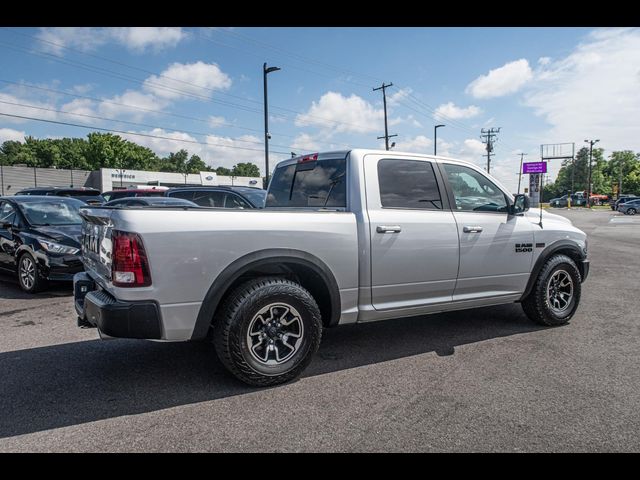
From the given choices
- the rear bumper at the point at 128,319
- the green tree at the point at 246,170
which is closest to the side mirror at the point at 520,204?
the rear bumper at the point at 128,319

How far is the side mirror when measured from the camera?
480cm

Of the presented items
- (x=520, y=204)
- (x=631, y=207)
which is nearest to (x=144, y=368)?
(x=520, y=204)

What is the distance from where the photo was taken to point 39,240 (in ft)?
22.8

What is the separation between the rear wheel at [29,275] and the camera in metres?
6.81

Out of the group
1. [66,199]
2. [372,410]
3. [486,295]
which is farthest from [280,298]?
[66,199]

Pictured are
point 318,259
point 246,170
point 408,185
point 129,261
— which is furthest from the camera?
point 246,170

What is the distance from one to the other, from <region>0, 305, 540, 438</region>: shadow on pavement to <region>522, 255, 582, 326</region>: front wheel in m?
0.23

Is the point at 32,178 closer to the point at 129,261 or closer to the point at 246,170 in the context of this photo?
the point at 129,261

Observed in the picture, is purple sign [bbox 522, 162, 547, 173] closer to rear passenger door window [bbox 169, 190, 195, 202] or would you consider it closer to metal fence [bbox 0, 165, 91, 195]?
rear passenger door window [bbox 169, 190, 195, 202]

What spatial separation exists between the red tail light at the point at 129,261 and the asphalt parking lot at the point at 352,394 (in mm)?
924

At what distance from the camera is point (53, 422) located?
2938mm

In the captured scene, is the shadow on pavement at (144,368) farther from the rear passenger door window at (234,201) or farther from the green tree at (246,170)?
the green tree at (246,170)

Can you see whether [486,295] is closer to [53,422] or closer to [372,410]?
[372,410]

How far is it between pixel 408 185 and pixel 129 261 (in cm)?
259
